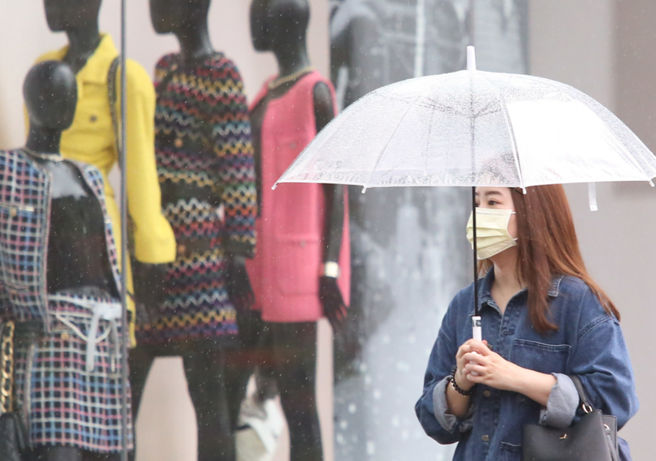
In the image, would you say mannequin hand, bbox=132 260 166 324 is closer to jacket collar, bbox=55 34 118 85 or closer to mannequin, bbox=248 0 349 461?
mannequin, bbox=248 0 349 461

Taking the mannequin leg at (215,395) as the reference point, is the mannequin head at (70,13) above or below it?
above

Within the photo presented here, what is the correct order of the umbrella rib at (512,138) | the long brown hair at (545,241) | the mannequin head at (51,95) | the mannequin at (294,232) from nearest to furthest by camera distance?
the umbrella rib at (512,138) → the long brown hair at (545,241) → the mannequin head at (51,95) → the mannequin at (294,232)

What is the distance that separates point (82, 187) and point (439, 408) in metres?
2.32

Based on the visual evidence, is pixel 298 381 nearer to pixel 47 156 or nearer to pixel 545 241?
pixel 47 156

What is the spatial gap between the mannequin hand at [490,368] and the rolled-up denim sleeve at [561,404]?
0.37 ft

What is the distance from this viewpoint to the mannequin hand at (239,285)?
15.1 feet

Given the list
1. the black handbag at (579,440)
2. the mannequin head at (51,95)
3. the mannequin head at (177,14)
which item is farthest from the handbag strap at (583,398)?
the mannequin head at (177,14)

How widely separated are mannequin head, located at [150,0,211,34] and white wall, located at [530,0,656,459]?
2.21m

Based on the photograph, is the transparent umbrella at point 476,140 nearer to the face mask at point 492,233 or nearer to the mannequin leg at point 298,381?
the face mask at point 492,233

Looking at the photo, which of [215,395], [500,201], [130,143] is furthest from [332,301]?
[500,201]

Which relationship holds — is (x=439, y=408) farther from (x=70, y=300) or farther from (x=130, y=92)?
(x=130, y=92)

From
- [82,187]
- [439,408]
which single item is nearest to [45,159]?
[82,187]

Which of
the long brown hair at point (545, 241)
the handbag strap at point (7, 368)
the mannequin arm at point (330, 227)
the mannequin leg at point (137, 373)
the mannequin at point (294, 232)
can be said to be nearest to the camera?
the long brown hair at point (545, 241)

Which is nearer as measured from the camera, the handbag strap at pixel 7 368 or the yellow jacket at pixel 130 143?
the handbag strap at pixel 7 368
